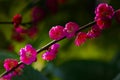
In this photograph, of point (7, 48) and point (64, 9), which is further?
point (7, 48)

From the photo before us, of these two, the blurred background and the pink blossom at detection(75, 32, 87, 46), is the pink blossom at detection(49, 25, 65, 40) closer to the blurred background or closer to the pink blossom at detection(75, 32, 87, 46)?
the pink blossom at detection(75, 32, 87, 46)

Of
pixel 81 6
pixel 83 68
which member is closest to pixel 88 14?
pixel 81 6

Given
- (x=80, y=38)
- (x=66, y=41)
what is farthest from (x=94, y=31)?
(x=66, y=41)

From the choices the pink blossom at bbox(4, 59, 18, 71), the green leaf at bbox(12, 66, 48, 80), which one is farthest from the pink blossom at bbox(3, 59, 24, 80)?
the green leaf at bbox(12, 66, 48, 80)

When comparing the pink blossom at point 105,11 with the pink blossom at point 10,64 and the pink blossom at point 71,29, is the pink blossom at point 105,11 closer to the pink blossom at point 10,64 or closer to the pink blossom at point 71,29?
the pink blossom at point 71,29

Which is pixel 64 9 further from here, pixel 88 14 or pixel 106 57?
pixel 106 57

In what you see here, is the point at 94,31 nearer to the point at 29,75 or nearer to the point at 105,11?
the point at 105,11

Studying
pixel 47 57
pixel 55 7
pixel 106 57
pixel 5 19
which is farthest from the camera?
pixel 106 57

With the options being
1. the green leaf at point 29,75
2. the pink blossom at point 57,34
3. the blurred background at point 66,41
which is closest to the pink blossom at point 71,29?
Result: the pink blossom at point 57,34
